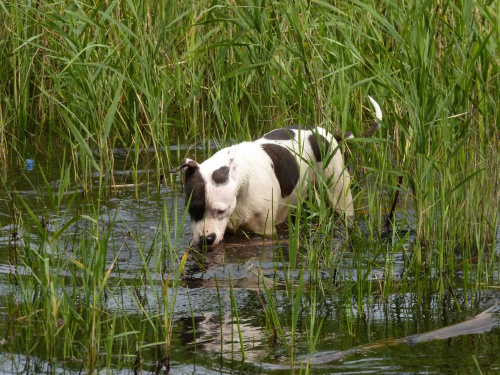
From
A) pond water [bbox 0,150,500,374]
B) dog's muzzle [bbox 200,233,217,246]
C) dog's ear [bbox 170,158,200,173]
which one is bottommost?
pond water [bbox 0,150,500,374]

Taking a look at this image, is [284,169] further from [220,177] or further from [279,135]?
[220,177]

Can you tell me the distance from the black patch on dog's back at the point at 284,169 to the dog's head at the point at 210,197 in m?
0.52

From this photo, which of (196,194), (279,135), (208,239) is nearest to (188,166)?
(196,194)

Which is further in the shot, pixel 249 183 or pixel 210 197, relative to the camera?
pixel 249 183

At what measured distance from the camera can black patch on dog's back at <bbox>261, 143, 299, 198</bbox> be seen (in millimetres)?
6441

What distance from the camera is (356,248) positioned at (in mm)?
5270

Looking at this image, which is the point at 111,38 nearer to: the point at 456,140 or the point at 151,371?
the point at 456,140

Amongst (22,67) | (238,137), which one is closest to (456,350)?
(238,137)

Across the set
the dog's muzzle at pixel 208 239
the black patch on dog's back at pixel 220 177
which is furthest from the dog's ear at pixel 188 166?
the dog's muzzle at pixel 208 239

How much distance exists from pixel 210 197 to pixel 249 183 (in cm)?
44

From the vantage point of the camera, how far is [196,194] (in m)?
5.89

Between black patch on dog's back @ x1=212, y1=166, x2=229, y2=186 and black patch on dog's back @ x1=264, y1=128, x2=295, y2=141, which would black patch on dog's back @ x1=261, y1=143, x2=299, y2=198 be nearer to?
black patch on dog's back @ x1=264, y1=128, x2=295, y2=141

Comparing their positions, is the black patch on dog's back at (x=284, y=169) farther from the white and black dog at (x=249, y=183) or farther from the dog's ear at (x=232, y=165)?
the dog's ear at (x=232, y=165)

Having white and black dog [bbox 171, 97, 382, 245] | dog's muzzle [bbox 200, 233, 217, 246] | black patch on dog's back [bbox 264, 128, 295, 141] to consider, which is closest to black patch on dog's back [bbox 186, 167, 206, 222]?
white and black dog [bbox 171, 97, 382, 245]
